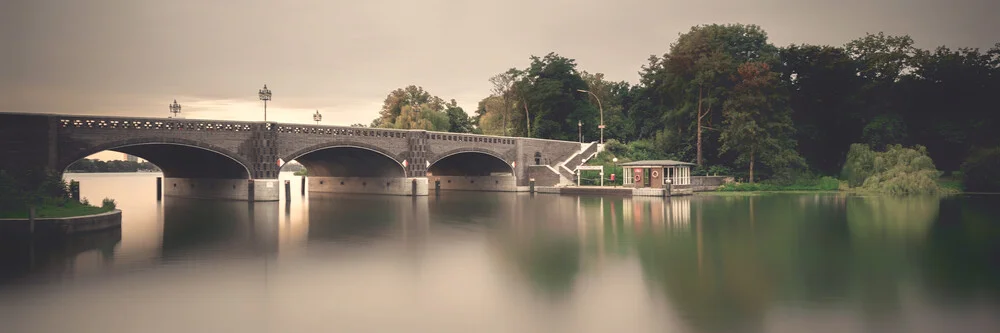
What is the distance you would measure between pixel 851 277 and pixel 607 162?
181 feet

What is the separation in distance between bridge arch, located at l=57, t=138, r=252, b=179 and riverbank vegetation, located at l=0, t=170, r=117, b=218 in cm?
746

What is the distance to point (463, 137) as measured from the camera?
63.4 meters

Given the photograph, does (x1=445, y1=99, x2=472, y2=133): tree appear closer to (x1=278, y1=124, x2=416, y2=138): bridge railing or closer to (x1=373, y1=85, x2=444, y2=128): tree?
(x1=373, y1=85, x2=444, y2=128): tree

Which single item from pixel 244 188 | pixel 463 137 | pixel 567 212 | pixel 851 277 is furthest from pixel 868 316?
pixel 463 137

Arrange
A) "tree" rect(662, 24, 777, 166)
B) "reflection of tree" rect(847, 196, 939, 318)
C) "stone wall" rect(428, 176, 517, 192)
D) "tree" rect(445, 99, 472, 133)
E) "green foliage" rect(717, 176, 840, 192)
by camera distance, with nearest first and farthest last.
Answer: "reflection of tree" rect(847, 196, 939, 318)
"green foliage" rect(717, 176, 840, 192)
"tree" rect(662, 24, 777, 166)
"stone wall" rect(428, 176, 517, 192)
"tree" rect(445, 99, 472, 133)

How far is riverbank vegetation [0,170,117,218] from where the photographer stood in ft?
84.5

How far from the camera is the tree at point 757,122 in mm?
60916

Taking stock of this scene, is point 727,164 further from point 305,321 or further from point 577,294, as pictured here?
point 305,321

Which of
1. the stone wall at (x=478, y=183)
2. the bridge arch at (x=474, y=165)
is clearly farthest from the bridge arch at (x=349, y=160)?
the stone wall at (x=478, y=183)

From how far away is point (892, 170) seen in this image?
55.6m

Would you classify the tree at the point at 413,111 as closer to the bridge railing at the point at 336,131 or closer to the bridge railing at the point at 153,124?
the bridge railing at the point at 336,131

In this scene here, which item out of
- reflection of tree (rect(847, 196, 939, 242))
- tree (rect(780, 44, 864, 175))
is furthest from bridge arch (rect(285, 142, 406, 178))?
tree (rect(780, 44, 864, 175))

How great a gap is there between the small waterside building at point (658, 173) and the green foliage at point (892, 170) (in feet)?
49.6

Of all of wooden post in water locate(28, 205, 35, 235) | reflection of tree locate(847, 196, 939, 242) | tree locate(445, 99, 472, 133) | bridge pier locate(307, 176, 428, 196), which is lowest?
reflection of tree locate(847, 196, 939, 242)
